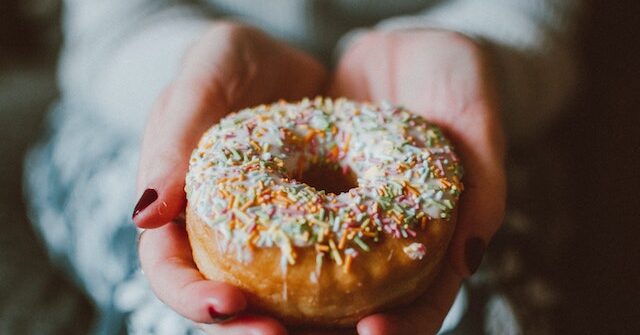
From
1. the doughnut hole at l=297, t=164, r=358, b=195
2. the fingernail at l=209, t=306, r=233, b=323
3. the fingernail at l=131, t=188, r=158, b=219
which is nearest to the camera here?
the fingernail at l=209, t=306, r=233, b=323

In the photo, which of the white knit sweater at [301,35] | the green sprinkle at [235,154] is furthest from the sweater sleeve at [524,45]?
the green sprinkle at [235,154]

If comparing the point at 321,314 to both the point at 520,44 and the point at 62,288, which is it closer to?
the point at 62,288

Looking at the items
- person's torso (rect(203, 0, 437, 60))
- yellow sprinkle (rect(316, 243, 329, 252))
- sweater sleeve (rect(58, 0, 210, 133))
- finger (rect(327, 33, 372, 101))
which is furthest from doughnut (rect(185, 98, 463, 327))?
person's torso (rect(203, 0, 437, 60))

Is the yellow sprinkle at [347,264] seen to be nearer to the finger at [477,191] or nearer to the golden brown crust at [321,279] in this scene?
the golden brown crust at [321,279]

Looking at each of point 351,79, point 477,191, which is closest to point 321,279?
point 477,191

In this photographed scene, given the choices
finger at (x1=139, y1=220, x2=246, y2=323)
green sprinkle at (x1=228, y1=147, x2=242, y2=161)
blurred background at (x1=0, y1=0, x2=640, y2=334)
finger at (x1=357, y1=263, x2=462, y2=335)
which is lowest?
blurred background at (x1=0, y1=0, x2=640, y2=334)

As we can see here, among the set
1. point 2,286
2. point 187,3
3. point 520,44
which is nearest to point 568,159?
point 520,44

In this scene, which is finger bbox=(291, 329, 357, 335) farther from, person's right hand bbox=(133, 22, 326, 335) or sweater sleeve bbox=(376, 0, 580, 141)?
sweater sleeve bbox=(376, 0, 580, 141)
